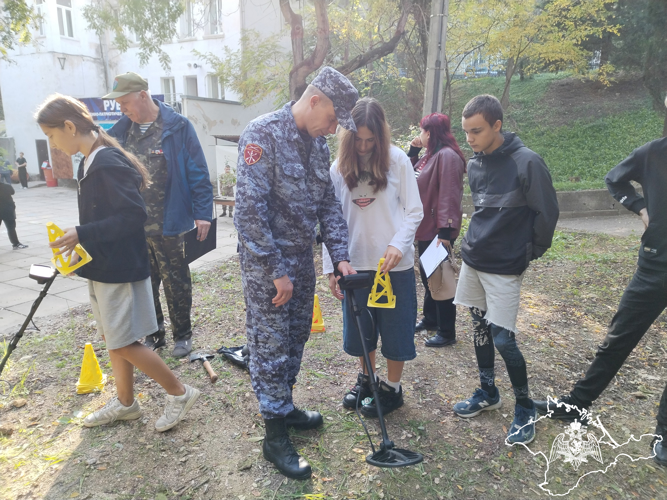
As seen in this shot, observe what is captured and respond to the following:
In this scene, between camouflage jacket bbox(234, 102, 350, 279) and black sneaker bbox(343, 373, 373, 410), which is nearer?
camouflage jacket bbox(234, 102, 350, 279)

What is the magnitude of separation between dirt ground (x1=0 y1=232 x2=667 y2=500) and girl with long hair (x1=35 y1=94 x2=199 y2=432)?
17.9 inches

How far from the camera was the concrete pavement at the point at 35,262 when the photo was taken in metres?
5.00

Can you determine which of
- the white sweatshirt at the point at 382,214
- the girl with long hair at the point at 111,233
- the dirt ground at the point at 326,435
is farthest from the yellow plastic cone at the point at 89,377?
the white sweatshirt at the point at 382,214

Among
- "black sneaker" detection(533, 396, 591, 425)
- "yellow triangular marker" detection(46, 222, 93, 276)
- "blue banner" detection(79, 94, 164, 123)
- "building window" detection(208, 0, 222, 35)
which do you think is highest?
"building window" detection(208, 0, 222, 35)

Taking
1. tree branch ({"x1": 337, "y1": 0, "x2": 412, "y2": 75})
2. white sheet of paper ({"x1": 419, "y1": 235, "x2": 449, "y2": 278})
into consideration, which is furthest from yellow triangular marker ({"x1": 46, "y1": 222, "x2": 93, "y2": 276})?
tree branch ({"x1": 337, "y1": 0, "x2": 412, "y2": 75})

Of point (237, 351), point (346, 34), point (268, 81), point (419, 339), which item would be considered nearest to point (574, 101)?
point (346, 34)

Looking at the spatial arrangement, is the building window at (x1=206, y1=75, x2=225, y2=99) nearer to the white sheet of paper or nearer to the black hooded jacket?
the white sheet of paper

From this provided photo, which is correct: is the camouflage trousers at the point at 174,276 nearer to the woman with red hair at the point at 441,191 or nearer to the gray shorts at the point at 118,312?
the gray shorts at the point at 118,312

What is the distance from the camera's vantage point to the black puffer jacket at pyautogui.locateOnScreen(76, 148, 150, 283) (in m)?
2.33

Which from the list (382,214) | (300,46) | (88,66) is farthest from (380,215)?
Result: (88,66)

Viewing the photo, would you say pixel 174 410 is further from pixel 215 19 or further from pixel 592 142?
pixel 215 19

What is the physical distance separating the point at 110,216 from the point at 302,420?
5.08ft

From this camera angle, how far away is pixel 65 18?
19953mm

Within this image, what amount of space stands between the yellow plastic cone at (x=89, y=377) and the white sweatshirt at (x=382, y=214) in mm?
1830
